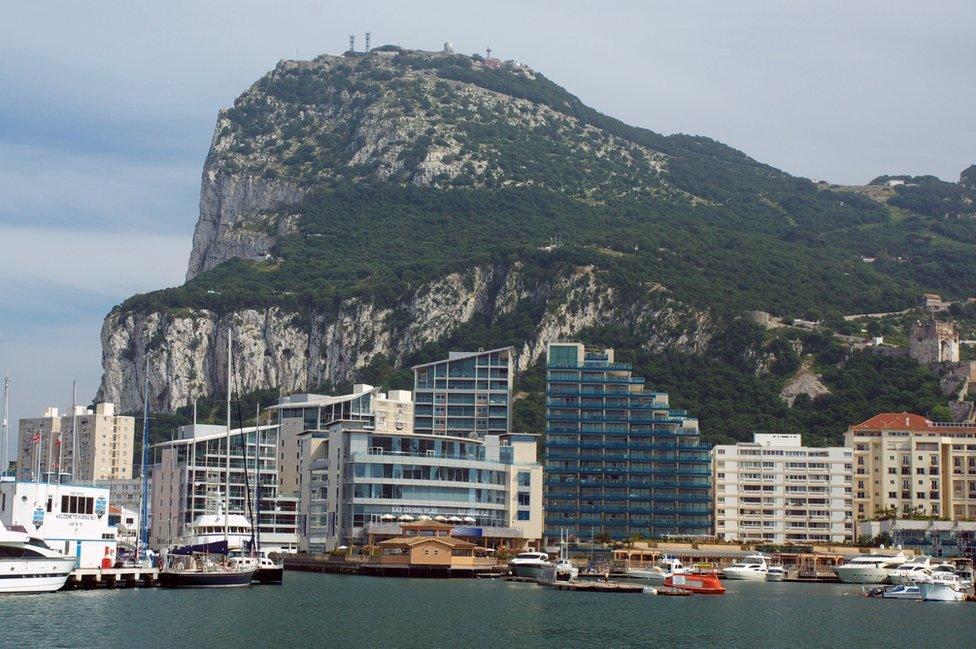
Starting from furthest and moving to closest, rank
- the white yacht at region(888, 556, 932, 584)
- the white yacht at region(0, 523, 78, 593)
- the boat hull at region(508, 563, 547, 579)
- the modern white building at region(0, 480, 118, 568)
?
the white yacht at region(888, 556, 932, 584) < the boat hull at region(508, 563, 547, 579) < the modern white building at region(0, 480, 118, 568) < the white yacht at region(0, 523, 78, 593)

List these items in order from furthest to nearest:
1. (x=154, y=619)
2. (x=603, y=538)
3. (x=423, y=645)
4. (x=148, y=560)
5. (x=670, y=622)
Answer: (x=603, y=538) → (x=148, y=560) → (x=670, y=622) → (x=154, y=619) → (x=423, y=645)

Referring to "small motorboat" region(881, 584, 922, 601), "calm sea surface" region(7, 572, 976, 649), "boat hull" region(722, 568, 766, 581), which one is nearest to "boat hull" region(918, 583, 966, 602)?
"small motorboat" region(881, 584, 922, 601)

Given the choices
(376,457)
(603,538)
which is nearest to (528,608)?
(376,457)

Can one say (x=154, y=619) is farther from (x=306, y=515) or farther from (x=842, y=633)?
(x=306, y=515)

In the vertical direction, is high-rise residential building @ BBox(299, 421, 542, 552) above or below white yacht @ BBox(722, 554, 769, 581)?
above

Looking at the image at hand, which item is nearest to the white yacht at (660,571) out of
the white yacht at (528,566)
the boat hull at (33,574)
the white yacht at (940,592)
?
the white yacht at (528,566)

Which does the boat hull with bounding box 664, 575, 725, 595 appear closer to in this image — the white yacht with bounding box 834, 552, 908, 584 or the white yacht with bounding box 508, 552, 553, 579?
the white yacht with bounding box 508, 552, 553, 579

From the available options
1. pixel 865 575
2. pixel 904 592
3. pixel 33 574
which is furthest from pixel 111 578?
pixel 865 575
